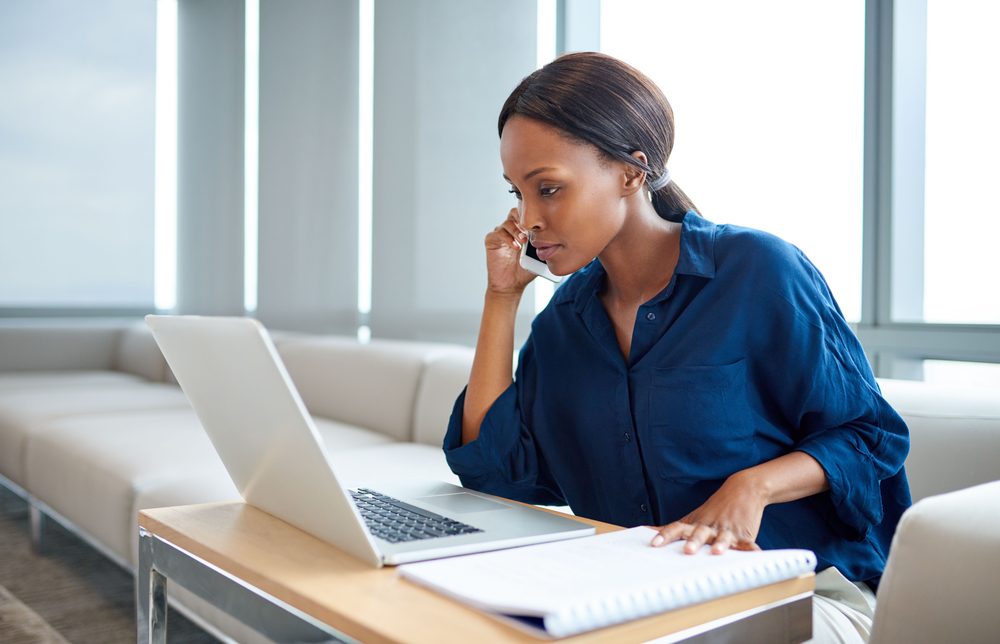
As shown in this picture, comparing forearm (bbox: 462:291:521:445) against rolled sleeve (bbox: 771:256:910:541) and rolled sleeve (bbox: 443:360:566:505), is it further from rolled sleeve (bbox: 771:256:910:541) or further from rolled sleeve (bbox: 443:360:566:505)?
rolled sleeve (bbox: 771:256:910:541)

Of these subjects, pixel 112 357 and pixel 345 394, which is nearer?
pixel 345 394

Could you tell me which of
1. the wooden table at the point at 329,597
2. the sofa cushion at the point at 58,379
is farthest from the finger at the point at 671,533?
the sofa cushion at the point at 58,379

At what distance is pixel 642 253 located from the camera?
132cm

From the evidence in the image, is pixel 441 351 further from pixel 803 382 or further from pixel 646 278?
pixel 803 382

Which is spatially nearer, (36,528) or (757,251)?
(757,251)

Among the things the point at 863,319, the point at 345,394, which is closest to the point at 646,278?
the point at 863,319

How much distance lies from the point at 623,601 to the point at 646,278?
2.47 ft

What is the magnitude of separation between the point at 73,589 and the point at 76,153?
11.8 feet

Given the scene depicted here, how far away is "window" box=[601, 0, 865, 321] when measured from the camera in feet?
8.11

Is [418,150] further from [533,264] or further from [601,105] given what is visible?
[601,105]

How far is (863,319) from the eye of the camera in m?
2.37

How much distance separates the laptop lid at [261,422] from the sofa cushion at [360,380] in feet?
6.23

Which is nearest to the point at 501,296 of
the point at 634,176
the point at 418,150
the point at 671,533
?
the point at 634,176

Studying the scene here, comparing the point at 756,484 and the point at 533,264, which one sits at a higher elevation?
the point at 533,264
